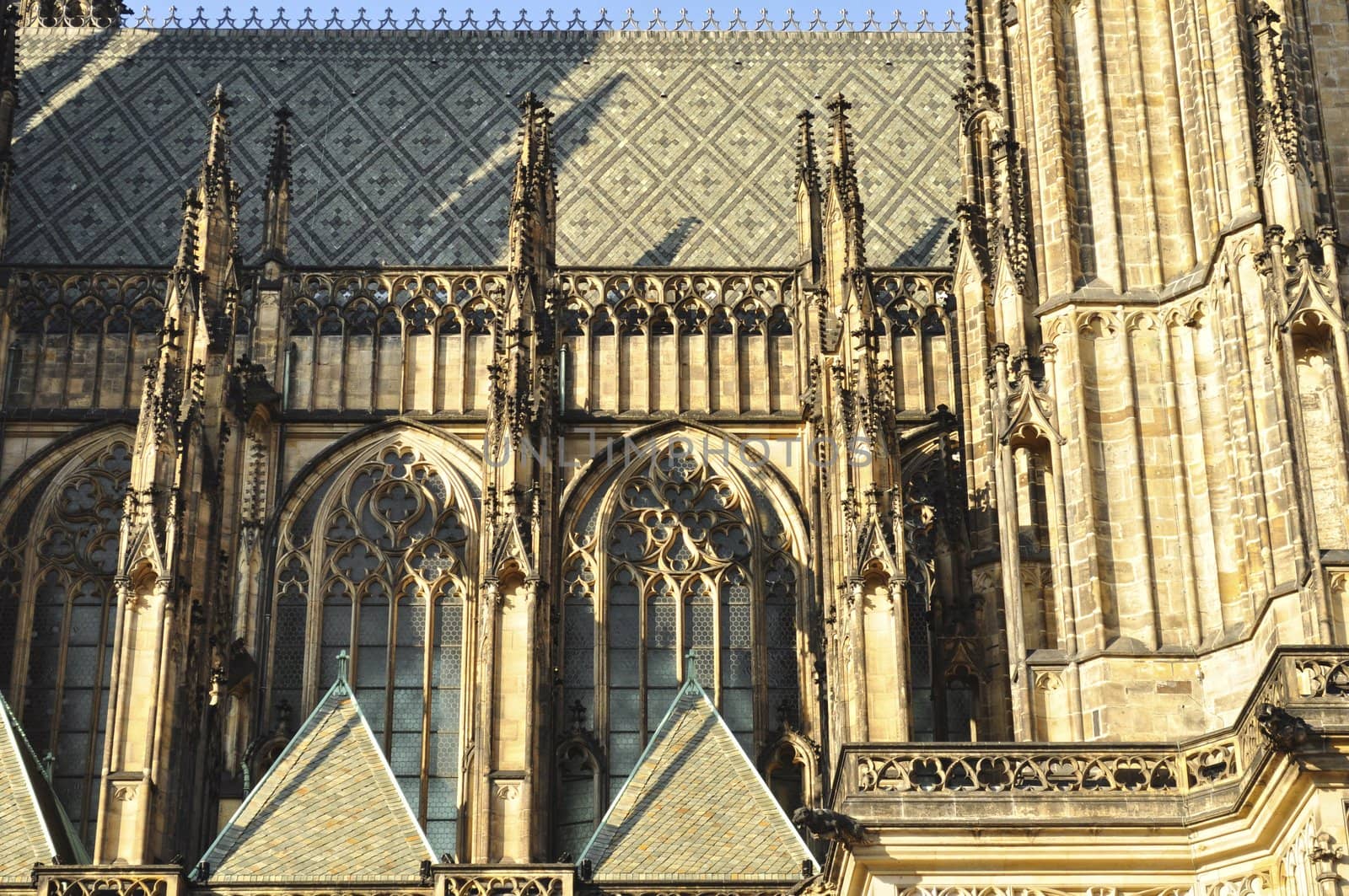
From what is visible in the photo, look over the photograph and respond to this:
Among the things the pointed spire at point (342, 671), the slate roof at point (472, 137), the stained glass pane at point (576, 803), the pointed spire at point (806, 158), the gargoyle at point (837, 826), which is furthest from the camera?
the slate roof at point (472, 137)

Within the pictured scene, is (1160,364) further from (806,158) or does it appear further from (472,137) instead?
(472,137)

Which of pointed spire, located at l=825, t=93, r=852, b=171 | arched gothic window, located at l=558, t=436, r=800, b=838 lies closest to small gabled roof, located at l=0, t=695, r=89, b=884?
arched gothic window, located at l=558, t=436, r=800, b=838

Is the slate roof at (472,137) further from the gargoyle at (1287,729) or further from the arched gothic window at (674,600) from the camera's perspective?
the gargoyle at (1287,729)

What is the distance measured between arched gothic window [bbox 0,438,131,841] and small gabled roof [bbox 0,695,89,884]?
130cm

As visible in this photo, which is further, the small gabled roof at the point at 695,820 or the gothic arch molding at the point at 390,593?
the gothic arch molding at the point at 390,593

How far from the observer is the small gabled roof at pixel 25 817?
20.0 meters

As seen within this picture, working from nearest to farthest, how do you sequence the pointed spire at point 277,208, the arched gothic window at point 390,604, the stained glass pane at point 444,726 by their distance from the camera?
the stained glass pane at point 444,726 → the arched gothic window at point 390,604 → the pointed spire at point 277,208

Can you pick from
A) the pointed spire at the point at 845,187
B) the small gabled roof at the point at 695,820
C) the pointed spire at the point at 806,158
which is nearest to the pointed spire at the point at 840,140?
the pointed spire at the point at 845,187

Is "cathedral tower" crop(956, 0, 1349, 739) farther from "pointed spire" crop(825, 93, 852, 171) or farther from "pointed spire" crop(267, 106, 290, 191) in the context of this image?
"pointed spire" crop(267, 106, 290, 191)

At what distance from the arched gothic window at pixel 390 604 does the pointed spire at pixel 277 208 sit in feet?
7.61

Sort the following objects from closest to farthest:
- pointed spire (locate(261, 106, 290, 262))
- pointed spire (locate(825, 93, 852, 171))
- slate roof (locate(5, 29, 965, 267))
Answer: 1. pointed spire (locate(825, 93, 852, 171))
2. pointed spire (locate(261, 106, 290, 262))
3. slate roof (locate(5, 29, 965, 267))

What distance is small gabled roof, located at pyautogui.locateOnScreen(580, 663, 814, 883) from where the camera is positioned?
1986 cm

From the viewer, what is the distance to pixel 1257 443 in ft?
57.4

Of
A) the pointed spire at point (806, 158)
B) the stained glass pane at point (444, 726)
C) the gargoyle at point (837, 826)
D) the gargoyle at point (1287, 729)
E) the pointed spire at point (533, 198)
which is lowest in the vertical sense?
the gargoyle at point (837, 826)
